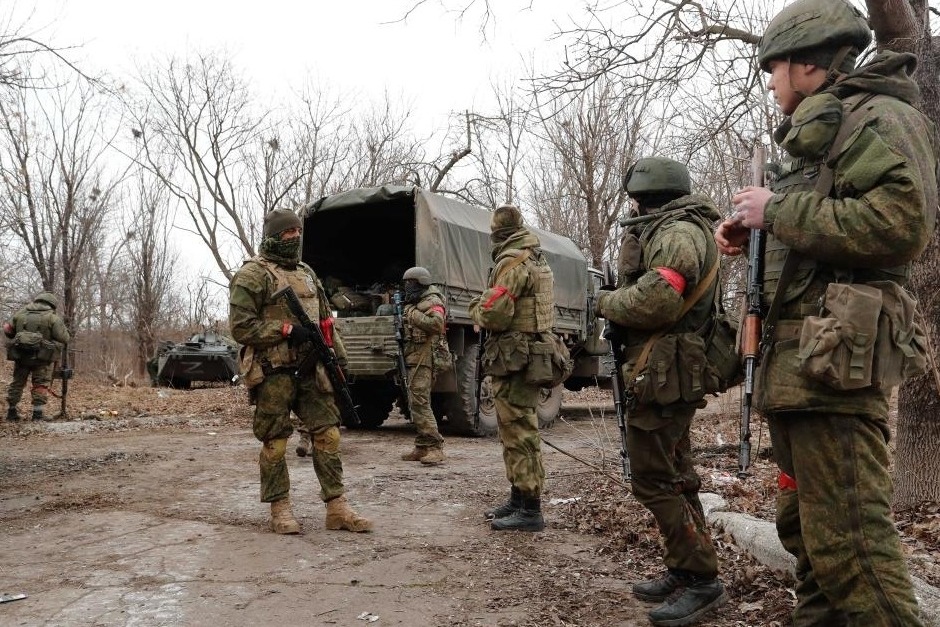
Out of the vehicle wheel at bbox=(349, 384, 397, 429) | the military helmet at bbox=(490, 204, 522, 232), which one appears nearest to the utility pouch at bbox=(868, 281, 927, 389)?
the military helmet at bbox=(490, 204, 522, 232)

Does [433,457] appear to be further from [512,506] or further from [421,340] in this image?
[512,506]

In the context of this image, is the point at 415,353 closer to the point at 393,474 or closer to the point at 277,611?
the point at 393,474

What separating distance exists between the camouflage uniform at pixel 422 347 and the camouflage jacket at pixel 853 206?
5.46m

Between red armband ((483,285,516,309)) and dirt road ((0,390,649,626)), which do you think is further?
red armband ((483,285,516,309))

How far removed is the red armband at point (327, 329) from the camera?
191 inches

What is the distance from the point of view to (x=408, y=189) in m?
9.19

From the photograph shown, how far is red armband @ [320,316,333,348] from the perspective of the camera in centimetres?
486

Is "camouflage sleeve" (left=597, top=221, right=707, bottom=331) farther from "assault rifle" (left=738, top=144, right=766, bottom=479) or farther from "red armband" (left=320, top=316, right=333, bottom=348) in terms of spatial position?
"red armband" (left=320, top=316, right=333, bottom=348)

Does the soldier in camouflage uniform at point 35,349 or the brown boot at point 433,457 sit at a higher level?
the soldier in camouflage uniform at point 35,349

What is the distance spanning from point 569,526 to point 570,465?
7.98 ft

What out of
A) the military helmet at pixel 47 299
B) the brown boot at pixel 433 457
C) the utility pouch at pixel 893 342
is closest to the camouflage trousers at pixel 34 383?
the military helmet at pixel 47 299

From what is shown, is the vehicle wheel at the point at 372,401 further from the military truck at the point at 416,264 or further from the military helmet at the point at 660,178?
the military helmet at the point at 660,178

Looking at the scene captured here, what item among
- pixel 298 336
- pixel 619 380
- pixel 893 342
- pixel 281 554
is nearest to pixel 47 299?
pixel 298 336

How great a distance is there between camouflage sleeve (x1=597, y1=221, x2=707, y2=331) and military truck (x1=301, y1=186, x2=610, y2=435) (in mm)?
4934
